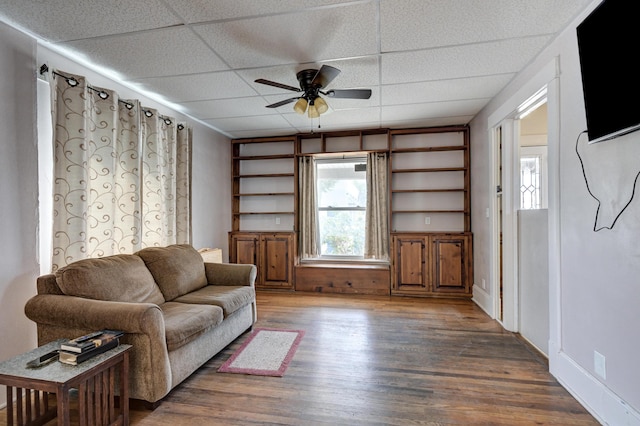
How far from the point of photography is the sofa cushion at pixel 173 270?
2850mm

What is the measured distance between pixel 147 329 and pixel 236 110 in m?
2.81

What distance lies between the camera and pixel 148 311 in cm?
193

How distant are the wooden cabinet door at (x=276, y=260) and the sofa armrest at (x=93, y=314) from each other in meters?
3.01

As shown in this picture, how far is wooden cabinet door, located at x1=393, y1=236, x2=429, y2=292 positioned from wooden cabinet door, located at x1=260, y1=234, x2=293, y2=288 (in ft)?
5.47

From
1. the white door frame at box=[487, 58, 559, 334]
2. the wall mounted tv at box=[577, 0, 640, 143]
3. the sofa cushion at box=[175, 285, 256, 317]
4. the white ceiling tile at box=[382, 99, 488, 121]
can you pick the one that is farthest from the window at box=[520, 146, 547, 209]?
the sofa cushion at box=[175, 285, 256, 317]

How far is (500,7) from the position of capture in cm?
194

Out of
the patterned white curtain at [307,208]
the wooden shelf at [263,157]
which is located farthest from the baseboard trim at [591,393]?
the wooden shelf at [263,157]

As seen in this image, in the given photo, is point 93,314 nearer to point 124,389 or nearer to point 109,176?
point 124,389

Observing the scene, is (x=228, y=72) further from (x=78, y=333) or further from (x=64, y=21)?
(x=78, y=333)

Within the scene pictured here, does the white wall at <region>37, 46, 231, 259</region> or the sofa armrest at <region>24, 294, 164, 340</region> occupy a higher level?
the white wall at <region>37, 46, 231, 259</region>

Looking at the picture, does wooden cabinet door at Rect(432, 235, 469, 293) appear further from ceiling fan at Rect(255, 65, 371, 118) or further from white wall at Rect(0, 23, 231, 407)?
white wall at Rect(0, 23, 231, 407)

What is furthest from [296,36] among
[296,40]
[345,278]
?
[345,278]

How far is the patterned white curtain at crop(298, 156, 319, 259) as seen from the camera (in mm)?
5059

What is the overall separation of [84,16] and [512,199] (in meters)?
3.92
